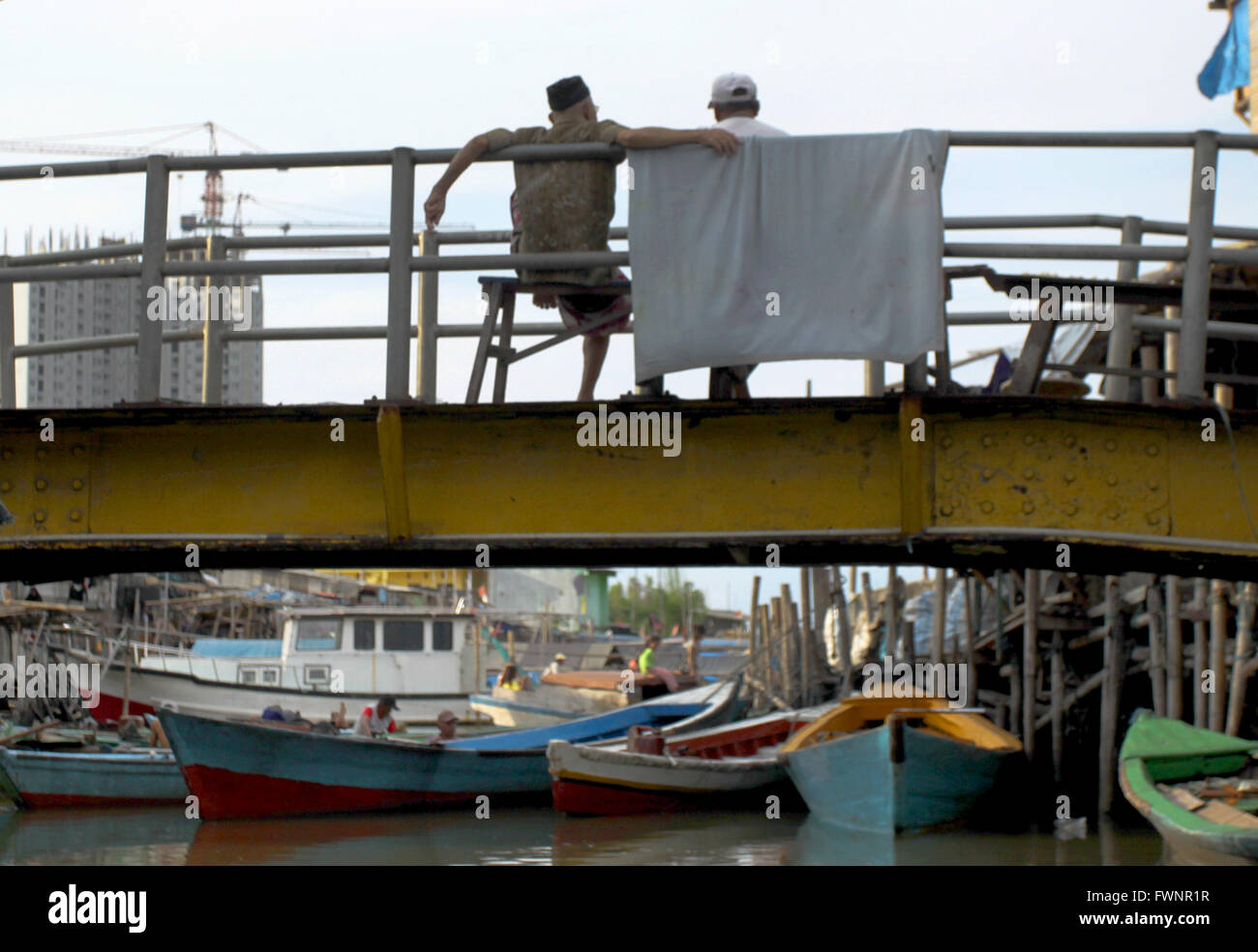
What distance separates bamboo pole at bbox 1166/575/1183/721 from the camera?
15.9 m

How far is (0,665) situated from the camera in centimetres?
2973

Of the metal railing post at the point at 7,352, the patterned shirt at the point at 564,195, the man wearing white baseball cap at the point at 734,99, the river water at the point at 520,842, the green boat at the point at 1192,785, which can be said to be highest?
the man wearing white baseball cap at the point at 734,99

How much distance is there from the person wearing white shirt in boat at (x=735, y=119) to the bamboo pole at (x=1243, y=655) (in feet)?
34.8

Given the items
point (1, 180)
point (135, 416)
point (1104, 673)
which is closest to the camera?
point (135, 416)

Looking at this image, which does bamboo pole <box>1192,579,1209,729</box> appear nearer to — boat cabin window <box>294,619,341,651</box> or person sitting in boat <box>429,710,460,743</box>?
person sitting in boat <box>429,710,460,743</box>

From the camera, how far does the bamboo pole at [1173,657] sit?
15852 millimetres

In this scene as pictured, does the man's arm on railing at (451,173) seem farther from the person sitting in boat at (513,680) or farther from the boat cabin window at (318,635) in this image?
the person sitting in boat at (513,680)

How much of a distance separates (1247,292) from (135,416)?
656 centimetres

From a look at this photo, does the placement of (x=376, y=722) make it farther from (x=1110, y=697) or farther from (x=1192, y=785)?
(x=1192, y=785)

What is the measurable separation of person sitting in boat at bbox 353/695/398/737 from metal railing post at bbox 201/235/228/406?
615 inches

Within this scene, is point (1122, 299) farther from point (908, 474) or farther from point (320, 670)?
point (320, 670)

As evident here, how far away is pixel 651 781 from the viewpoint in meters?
20.9

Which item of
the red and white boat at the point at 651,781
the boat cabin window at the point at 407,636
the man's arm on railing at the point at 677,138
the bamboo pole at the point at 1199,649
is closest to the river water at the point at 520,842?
the red and white boat at the point at 651,781
